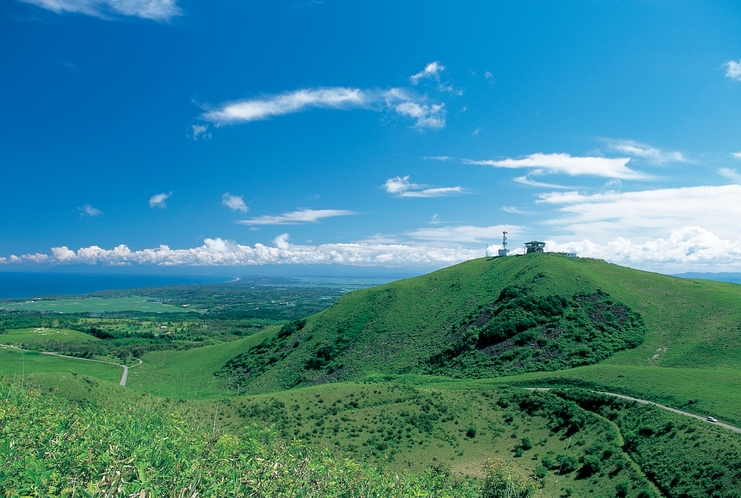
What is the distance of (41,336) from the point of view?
438 ft

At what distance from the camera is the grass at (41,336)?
12488 centimetres

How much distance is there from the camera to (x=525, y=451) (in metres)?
35.8

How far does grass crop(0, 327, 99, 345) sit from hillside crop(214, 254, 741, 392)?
273ft

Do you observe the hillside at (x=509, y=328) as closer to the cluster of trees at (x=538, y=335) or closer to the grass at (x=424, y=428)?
the cluster of trees at (x=538, y=335)

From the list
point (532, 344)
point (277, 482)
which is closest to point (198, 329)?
point (532, 344)

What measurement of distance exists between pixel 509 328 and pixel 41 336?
151047 mm

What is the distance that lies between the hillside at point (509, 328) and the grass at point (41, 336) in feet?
273

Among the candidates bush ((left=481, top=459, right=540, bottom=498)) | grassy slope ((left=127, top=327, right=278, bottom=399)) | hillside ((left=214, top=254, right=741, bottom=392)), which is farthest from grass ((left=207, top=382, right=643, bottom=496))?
grassy slope ((left=127, top=327, right=278, bottom=399))

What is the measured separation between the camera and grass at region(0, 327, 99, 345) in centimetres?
12488

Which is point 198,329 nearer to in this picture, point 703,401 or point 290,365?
point 290,365

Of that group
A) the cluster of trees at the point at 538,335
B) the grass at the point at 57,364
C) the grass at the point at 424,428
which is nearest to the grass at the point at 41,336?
the grass at the point at 57,364

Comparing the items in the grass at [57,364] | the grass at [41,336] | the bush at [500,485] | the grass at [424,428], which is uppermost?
the bush at [500,485]

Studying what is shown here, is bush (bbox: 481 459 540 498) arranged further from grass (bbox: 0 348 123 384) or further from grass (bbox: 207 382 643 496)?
grass (bbox: 0 348 123 384)

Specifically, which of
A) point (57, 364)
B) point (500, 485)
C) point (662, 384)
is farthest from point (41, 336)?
point (662, 384)
